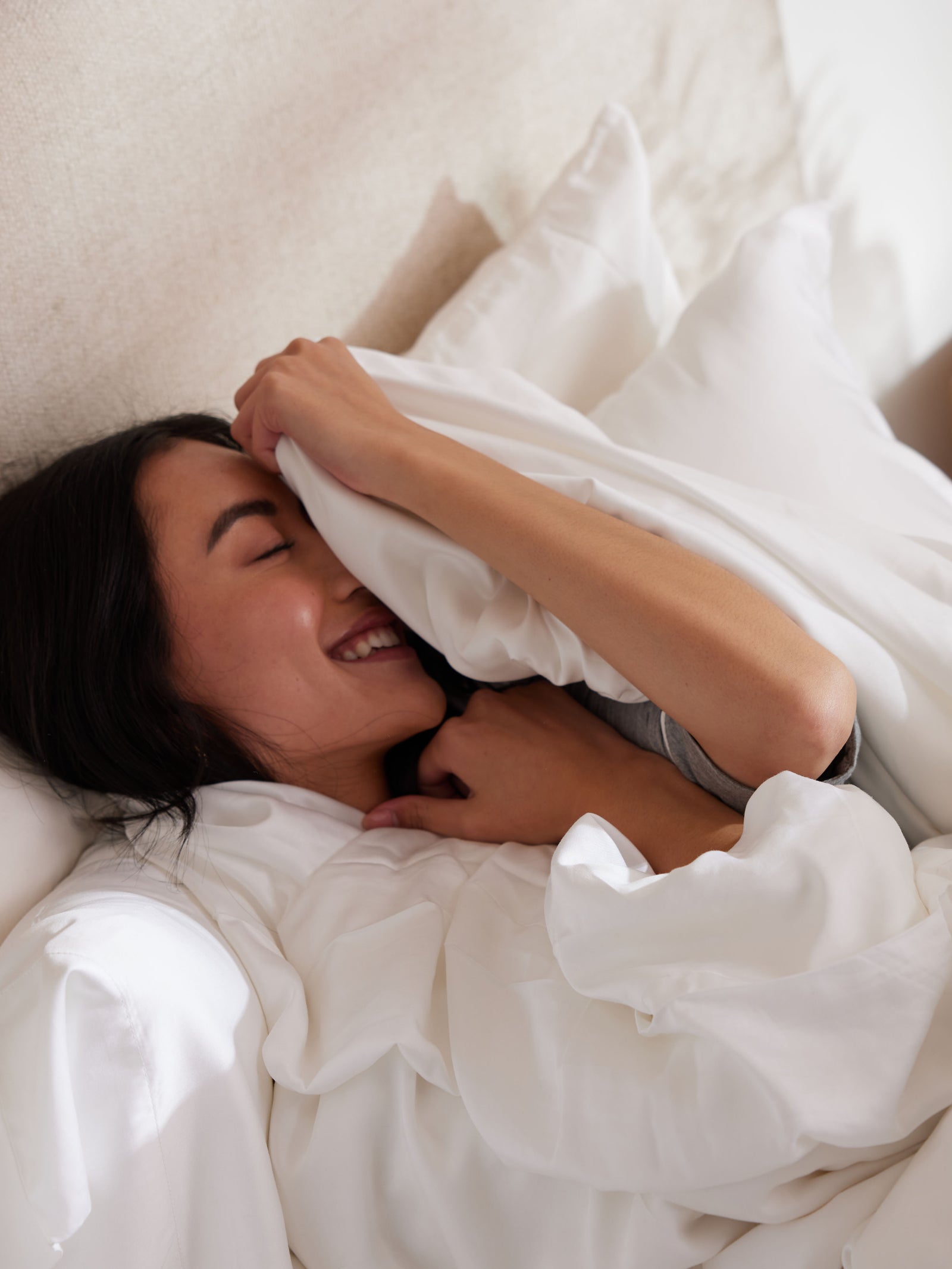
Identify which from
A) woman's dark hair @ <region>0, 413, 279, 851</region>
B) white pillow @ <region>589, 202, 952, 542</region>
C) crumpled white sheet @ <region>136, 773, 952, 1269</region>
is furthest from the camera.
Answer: white pillow @ <region>589, 202, 952, 542</region>

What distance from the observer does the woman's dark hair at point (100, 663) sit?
0.93m

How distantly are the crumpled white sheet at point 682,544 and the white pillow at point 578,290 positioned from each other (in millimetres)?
197

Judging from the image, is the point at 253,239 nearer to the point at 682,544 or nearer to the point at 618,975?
the point at 682,544

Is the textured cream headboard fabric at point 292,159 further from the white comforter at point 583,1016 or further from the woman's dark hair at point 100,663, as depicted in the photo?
the white comforter at point 583,1016

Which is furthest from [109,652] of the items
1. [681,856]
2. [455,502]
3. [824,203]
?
[824,203]

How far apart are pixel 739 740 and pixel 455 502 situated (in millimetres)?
314

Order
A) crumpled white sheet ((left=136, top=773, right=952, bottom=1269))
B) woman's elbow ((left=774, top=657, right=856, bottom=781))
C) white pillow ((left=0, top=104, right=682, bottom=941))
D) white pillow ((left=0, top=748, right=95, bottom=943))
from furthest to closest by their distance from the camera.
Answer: white pillow ((left=0, top=104, right=682, bottom=941)) → white pillow ((left=0, top=748, right=95, bottom=943)) → woman's elbow ((left=774, top=657, right=856, bottom=781)) → crumpled white sheet ((left=136, top=773, right=952, bottom=1269))

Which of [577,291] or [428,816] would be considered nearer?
[428,816]

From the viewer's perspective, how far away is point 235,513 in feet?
3.15

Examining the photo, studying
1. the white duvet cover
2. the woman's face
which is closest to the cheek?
the woman's face

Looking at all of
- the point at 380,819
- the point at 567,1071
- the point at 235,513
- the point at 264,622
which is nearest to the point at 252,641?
the point at 264,622

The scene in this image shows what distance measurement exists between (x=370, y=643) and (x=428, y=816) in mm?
189

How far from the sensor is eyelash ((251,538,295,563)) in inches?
38.0

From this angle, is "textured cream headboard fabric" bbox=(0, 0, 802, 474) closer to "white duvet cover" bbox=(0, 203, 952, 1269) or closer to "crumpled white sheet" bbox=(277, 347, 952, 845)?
"crumpled white sheet" bbox=(277, 347, 952, 845)
